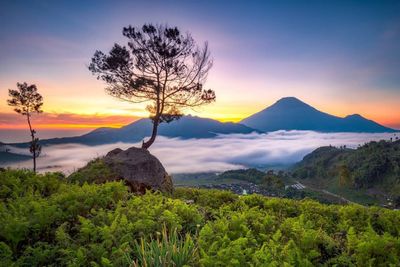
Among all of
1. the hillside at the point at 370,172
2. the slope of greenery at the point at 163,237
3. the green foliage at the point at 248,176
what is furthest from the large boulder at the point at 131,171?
the green foliage at the point at 248,176

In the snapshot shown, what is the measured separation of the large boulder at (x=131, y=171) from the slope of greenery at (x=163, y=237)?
14.6 ft

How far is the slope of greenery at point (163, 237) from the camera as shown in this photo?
5203mm

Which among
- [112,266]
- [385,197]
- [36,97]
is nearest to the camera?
[112,266]

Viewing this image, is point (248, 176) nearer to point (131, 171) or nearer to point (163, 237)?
point (131, 171)

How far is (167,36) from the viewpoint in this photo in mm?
22891

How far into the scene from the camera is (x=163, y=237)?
18.7 feet

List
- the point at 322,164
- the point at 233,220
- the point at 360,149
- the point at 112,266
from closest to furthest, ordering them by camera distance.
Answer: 1. the point at 112,266
2. the point at 233,220
3. the point at 360,149
4. the point at 322,164

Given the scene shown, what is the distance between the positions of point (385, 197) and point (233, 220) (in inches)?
5274

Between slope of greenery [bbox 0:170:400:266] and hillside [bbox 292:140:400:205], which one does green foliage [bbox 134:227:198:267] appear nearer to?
slope of greenery [bbox 0:170:400:266]

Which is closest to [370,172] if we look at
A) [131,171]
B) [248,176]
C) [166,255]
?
[248,176]

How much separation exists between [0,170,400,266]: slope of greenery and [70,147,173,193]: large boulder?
14.6 ft

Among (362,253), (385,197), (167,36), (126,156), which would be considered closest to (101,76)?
(167,36)

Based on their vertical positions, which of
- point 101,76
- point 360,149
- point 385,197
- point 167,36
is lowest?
point 385,197

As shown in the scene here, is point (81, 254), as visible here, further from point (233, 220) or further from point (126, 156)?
point (126, 156)
